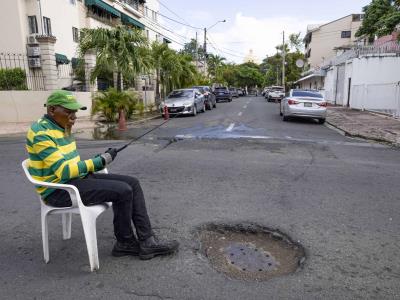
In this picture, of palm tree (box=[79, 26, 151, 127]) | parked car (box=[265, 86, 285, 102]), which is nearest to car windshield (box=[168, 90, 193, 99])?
palm tree (box=[79, 26, 151, 127])

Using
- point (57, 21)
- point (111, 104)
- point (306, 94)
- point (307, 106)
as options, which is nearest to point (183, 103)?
point (111, 104)

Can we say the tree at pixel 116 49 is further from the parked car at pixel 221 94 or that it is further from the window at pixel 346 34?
the window at pixel 346 34

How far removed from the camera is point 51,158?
121 inches

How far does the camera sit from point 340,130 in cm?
1360

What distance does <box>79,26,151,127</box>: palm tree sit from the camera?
17.4 meters

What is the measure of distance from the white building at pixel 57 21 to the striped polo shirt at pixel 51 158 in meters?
14.9

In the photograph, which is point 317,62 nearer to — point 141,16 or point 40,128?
point 141,16

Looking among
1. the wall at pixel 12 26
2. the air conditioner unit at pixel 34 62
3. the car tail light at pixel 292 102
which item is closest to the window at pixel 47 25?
the wall at pixel 12 26

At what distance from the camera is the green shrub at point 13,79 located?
15.9 m

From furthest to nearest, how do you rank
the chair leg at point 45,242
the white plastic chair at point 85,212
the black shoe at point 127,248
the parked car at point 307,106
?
the parked car at point 307,106
the black shoe at point 127,248
the chair leg at point 45,242
the white plastic chair at point 85,212

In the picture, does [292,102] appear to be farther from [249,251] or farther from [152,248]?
[152,248]

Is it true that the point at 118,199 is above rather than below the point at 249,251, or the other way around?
above

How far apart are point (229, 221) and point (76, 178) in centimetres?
196

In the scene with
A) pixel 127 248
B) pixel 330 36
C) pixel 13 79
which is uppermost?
pixel 330 36
